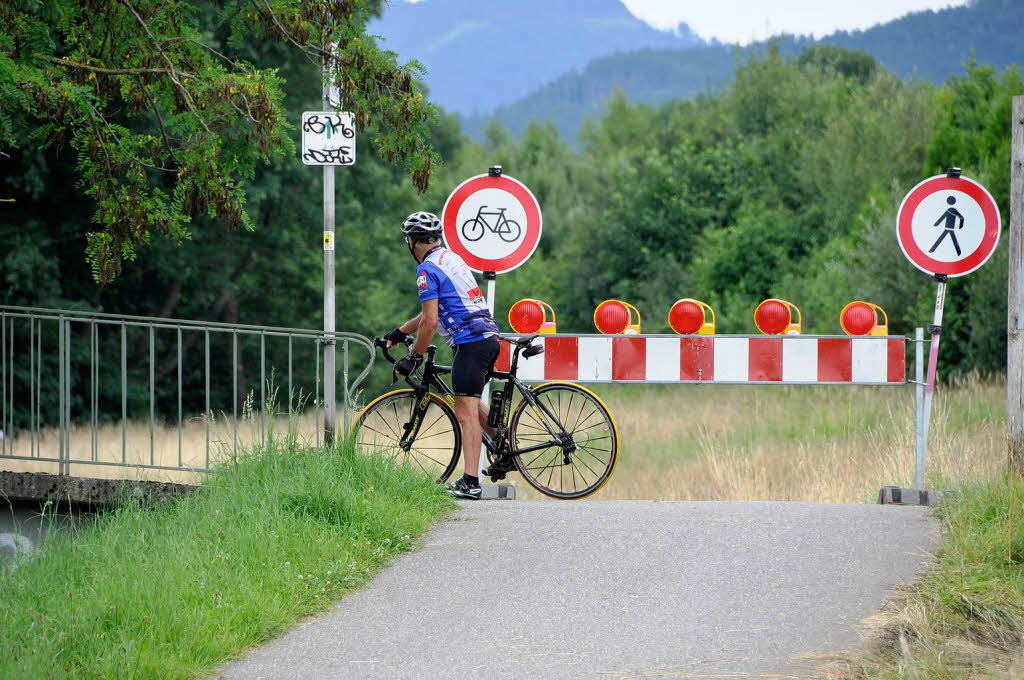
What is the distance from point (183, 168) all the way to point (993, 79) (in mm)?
24839

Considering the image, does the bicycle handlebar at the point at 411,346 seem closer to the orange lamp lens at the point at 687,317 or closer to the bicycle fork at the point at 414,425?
the bicycle fork at the point at 414,425

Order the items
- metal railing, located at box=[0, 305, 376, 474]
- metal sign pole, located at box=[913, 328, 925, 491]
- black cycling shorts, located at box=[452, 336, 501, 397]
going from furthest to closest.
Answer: metal railing, located at box=[0, 305, 376, 474]
metal sign pole, located at box=[913, 328, 925, 491]
black cycling shorts, located at box=[452, 336, 501, 397]

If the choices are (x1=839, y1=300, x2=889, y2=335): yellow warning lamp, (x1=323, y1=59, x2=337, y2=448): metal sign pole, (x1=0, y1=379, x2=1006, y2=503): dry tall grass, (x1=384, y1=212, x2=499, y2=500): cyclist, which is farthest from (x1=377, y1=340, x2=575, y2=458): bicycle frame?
(x1=839, y1=300, x2=889, y2=335): yellow warning lamp

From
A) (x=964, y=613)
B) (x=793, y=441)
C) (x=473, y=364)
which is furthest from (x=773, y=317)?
(x=793, y=441)

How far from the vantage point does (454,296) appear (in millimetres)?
8359

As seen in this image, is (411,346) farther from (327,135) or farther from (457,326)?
(327,135)

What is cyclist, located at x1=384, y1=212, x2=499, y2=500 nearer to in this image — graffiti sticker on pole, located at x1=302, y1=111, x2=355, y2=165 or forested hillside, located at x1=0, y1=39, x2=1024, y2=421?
graffiti sticker on pole, located at x1=302, y1=111, x2=355, y2=165

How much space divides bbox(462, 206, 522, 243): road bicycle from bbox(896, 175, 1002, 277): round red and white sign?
2.82 m

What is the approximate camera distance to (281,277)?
106 ft

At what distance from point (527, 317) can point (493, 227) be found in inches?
28.3

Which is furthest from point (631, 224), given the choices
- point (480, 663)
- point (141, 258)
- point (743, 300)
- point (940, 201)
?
point (480, 663)

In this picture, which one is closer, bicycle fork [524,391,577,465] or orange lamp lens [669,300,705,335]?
bicycle fork [524,391,577,465]

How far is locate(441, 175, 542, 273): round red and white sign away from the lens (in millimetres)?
9500

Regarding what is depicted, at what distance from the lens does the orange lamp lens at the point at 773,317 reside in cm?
941
